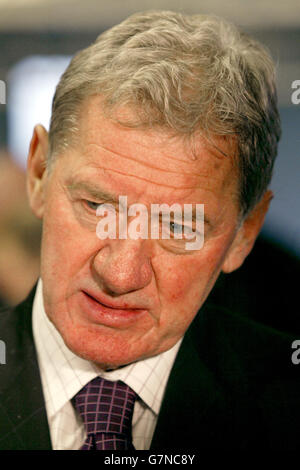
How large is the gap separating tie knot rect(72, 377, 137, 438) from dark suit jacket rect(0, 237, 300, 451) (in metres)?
0.07

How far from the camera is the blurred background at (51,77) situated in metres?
1.16

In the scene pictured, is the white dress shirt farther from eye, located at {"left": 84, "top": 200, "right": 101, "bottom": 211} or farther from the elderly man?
eye, located at {"left": 84, "top": 200, "right": 101, "bottom": 211}

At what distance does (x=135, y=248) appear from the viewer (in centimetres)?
99

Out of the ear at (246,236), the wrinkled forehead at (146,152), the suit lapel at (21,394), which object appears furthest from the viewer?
the ear at (246,236)

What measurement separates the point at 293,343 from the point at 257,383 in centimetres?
14

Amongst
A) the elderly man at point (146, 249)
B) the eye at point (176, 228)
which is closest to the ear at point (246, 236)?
the elderly man at point (146, 249)

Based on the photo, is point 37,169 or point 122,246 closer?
point 122,246

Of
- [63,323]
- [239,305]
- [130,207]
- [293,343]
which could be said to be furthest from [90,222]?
[293,343]

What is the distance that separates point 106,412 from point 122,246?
1.11 ft

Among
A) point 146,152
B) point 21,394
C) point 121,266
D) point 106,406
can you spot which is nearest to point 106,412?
point 106,406

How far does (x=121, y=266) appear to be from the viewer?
3.19 ft

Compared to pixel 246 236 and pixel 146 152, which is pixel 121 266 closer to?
pixel 146 152

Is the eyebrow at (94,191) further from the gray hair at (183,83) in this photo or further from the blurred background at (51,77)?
the blurred background at (51,77)

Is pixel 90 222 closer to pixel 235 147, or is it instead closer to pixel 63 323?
pixel 63 323
